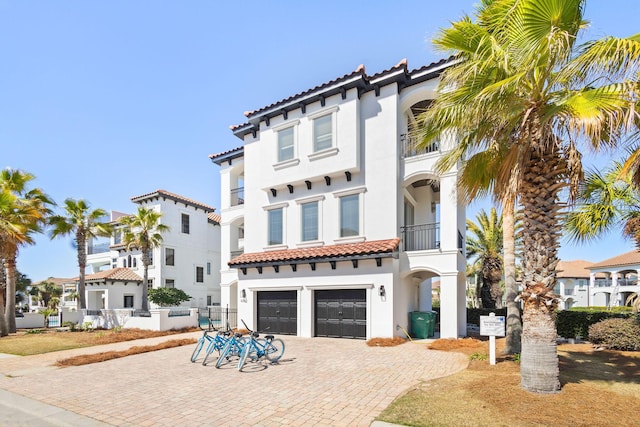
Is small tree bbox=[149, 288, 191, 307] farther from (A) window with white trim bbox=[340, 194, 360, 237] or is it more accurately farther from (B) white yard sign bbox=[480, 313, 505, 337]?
(B) white yard sign bbox=[480, 313, 505, 337]

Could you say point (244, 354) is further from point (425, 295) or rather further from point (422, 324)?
point (425, 295)

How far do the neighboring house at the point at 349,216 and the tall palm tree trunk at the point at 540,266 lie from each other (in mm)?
6996

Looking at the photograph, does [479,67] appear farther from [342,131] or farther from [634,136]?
[342,131]

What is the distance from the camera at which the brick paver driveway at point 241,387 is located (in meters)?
6.57

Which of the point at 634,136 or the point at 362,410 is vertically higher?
the point at 634,136

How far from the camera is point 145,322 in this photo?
20.7 metres

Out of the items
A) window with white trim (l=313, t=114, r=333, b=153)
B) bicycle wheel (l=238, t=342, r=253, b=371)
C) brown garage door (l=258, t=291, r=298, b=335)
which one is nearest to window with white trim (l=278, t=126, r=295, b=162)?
window with white trim (l=313, t=114, r=333, b=153)

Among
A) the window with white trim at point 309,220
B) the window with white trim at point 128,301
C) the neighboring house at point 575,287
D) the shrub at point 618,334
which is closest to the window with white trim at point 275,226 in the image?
the window with white trim at point 309,220

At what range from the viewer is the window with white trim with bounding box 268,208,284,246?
61.6 ft

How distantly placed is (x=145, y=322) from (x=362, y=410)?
1803cm

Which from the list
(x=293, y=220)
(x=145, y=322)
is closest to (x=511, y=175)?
(x=293, y=220)

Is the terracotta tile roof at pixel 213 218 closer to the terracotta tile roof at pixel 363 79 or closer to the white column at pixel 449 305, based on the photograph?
the terracotta tile roof at pixel 363 79

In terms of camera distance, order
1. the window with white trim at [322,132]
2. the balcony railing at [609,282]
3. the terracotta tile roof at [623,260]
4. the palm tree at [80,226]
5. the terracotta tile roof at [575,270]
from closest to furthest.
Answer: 1. the window with white trim at [322,132]
2. the palm tree at [80,226]
3. the terracotta tile roof at [623,260]
4. the balcony railing at [609,282]
5. the terracotta tile roof at [575,270]

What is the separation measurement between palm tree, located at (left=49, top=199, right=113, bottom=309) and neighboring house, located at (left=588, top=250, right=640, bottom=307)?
48064mm
